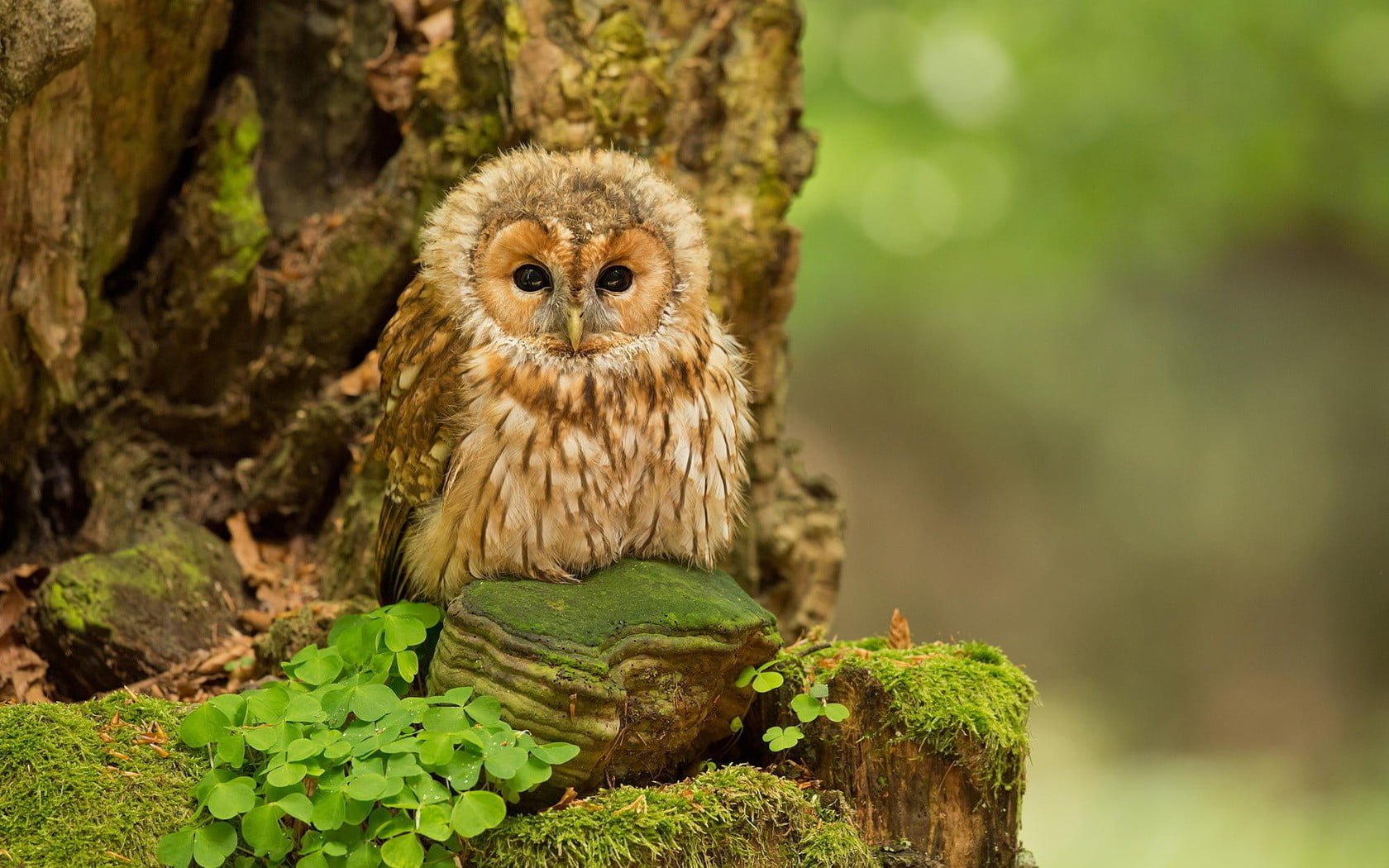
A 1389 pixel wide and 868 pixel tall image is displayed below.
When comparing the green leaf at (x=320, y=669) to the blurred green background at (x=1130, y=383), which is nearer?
the green leaf at (x=320, y=669)

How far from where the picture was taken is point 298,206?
10.9ft

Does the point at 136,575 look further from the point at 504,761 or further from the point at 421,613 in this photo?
the point at 504,761

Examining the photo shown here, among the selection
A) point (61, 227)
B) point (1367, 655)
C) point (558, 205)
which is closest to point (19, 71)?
point (61, 227)

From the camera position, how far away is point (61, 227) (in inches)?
113

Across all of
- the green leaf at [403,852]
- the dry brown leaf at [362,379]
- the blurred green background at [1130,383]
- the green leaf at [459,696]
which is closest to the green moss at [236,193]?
the dry brown leaf at [362,379]

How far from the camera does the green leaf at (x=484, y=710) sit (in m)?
1.88

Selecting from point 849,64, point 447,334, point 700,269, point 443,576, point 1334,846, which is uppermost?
point 849,64

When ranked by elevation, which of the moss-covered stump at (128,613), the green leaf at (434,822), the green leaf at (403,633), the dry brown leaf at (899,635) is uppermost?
the dry brown leaf at (899,635)

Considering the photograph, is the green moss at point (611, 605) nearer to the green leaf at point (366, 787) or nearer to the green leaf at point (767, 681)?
the green leaf at point (767, 681)

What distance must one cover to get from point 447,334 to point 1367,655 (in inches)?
210

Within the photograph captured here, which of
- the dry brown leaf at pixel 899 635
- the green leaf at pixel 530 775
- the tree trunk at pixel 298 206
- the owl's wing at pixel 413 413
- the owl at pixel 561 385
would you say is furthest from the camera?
the tree trunk at pixel 298 206

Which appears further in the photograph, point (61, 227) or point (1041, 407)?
point (1041, 407)

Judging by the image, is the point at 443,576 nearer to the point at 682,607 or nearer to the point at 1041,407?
the point at 682,607

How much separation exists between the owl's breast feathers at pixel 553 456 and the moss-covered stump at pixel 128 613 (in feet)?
2.69
